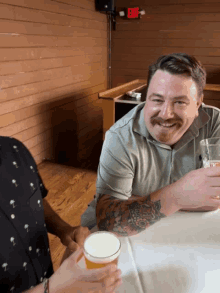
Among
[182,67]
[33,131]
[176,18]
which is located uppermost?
[176,18]

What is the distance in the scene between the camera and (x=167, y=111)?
1.29m

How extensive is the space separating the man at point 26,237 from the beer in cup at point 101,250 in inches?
1.5

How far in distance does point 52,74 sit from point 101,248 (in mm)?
3159

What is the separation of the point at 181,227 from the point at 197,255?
0.16 meters

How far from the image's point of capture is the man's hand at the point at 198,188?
0.91m

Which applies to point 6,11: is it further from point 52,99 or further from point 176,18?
point 176,18

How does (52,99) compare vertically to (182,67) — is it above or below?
below

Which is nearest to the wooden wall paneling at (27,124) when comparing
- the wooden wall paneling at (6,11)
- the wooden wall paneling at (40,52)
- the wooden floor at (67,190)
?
the wooden floor at (67,190)

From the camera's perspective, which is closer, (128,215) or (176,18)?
(128,215)

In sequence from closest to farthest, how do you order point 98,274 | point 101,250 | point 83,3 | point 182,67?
point 98,274 < point 101,250 < point 182,67 < point 83,3

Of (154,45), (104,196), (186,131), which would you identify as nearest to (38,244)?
(104,196)

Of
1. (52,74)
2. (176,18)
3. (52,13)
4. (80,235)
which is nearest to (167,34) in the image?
(176,18)

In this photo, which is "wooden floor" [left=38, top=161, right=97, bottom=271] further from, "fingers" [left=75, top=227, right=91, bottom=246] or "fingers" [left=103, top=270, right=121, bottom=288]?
"fingers" [left=103, top=270, right=121, bottom=288]

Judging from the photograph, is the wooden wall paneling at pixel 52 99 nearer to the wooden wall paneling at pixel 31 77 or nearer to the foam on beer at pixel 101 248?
the wooden wall paneling at pixel 31 77
